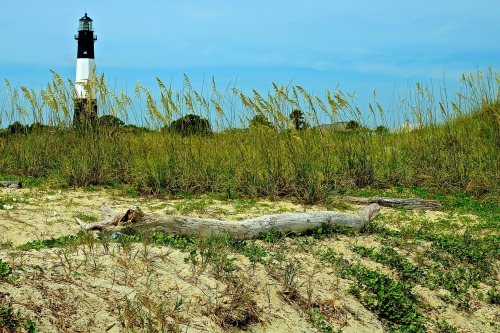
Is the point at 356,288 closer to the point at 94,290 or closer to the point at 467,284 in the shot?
the point at 467,284

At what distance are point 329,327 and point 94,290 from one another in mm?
1766

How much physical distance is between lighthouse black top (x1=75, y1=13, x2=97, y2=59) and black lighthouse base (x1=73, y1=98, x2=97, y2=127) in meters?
20.3

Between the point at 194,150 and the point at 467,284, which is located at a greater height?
the point at 194,150

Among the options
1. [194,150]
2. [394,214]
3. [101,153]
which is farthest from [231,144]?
[394,214]

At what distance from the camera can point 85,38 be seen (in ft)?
103

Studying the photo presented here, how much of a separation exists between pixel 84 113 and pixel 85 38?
838 inches

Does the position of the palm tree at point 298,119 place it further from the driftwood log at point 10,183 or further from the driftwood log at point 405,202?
the driftwood log at point 10,183

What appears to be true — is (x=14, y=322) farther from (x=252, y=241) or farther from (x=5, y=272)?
(x=252, y=241)

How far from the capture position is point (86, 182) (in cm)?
1045

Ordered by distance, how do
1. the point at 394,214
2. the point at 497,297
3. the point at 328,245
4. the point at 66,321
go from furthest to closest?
the point at 394,214 < the point at 328,245 < the point at 497,297 < the point at 66,321

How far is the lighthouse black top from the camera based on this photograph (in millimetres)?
31281

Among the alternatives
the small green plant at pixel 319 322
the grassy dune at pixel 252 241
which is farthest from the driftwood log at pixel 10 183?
the small green plant at pixel 319 322

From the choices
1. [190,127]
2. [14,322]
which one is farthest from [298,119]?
[14,322]

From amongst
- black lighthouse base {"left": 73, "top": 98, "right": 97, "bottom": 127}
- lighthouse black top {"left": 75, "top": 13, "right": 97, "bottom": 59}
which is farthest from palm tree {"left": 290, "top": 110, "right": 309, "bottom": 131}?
lighthouse black top {"left": 75, "top": 13, "right": 97, "bottom": 59}
